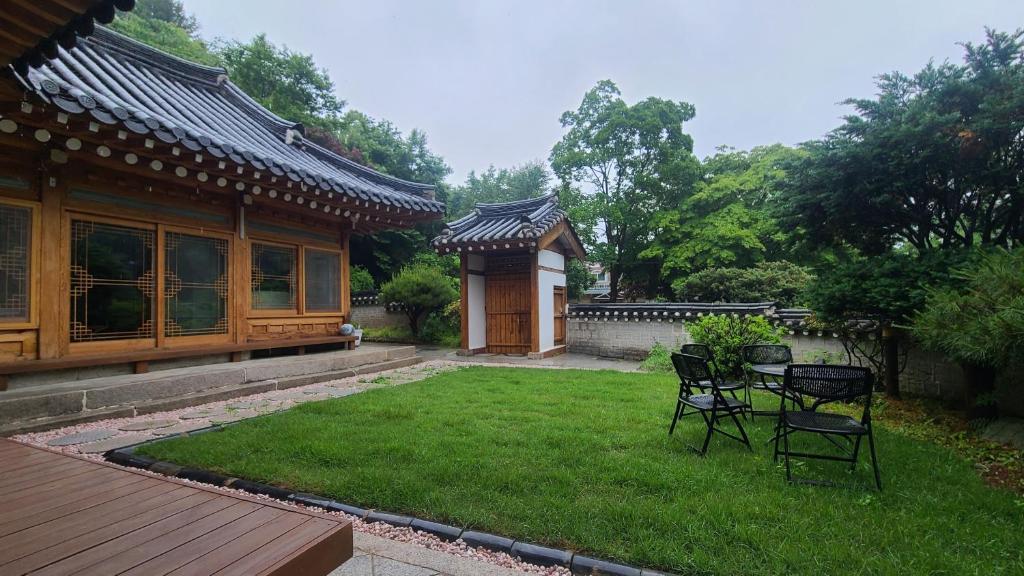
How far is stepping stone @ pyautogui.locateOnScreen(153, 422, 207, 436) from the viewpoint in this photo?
359cm

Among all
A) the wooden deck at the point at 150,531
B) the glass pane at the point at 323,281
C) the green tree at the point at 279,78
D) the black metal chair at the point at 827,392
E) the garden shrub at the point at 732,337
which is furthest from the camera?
the green tree at the point at 279,78

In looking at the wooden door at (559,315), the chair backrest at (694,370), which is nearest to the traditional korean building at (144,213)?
the chair backrest at (694,370)

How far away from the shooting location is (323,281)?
7070mm

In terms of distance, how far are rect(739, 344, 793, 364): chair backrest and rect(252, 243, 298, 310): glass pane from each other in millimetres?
6157

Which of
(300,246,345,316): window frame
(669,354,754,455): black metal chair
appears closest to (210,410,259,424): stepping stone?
(300,246,345,316): window frame

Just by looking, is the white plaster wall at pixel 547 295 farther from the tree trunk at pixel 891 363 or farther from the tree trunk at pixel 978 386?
the tree trunk at pixel 978 386

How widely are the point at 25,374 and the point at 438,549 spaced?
15.1 feet

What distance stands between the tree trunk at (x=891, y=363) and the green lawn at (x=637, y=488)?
1.79m

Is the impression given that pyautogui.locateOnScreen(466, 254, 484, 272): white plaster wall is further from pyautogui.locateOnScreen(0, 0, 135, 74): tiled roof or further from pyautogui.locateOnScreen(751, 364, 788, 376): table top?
pyautogui.locateOnScreen(0, 0, 135, 74): tiled roof

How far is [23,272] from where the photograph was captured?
4.02 meters

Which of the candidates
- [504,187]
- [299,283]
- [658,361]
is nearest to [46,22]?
[299,283]

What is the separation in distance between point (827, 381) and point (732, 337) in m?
3.13

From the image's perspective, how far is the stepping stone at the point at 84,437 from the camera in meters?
3.27

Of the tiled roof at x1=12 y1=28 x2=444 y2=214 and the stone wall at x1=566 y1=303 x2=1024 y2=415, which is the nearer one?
the tiled roof at x1=12 y1=28 x2=444 y2=214
